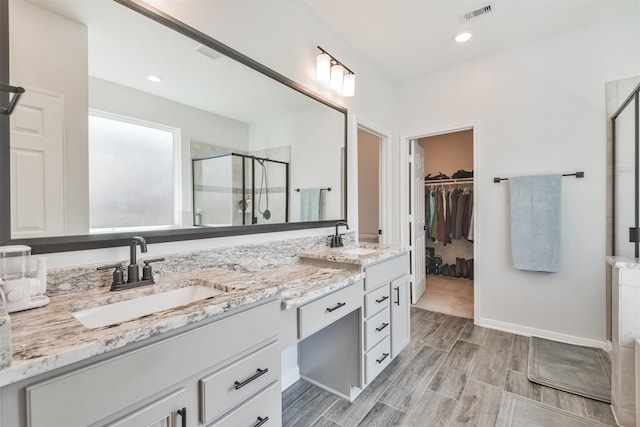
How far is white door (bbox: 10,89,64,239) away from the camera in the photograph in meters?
1.00

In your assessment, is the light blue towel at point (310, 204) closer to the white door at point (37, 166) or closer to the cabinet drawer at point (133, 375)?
the cabinet drawer at point (133, 375)

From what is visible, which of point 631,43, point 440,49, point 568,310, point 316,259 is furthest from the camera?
point 440,49

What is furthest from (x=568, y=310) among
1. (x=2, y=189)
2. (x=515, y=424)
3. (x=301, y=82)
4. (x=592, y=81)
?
(x=2, y=189)

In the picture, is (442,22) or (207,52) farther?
(442,22)

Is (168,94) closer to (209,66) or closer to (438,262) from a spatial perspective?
(209,66)

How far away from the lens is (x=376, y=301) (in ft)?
6.40

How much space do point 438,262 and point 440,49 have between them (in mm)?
3443

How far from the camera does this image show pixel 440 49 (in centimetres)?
286

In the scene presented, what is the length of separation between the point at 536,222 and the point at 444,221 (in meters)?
Answer: 1.81

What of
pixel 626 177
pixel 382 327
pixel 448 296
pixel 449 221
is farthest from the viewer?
pixel 449 221

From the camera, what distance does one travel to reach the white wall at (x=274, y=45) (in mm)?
1406

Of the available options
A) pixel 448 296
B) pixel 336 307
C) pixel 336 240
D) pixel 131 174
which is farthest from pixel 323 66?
pixel 448 296

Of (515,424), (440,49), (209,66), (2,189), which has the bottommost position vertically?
(515,424)

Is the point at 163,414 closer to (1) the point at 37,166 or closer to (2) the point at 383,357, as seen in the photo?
(1) the point at 37,166
